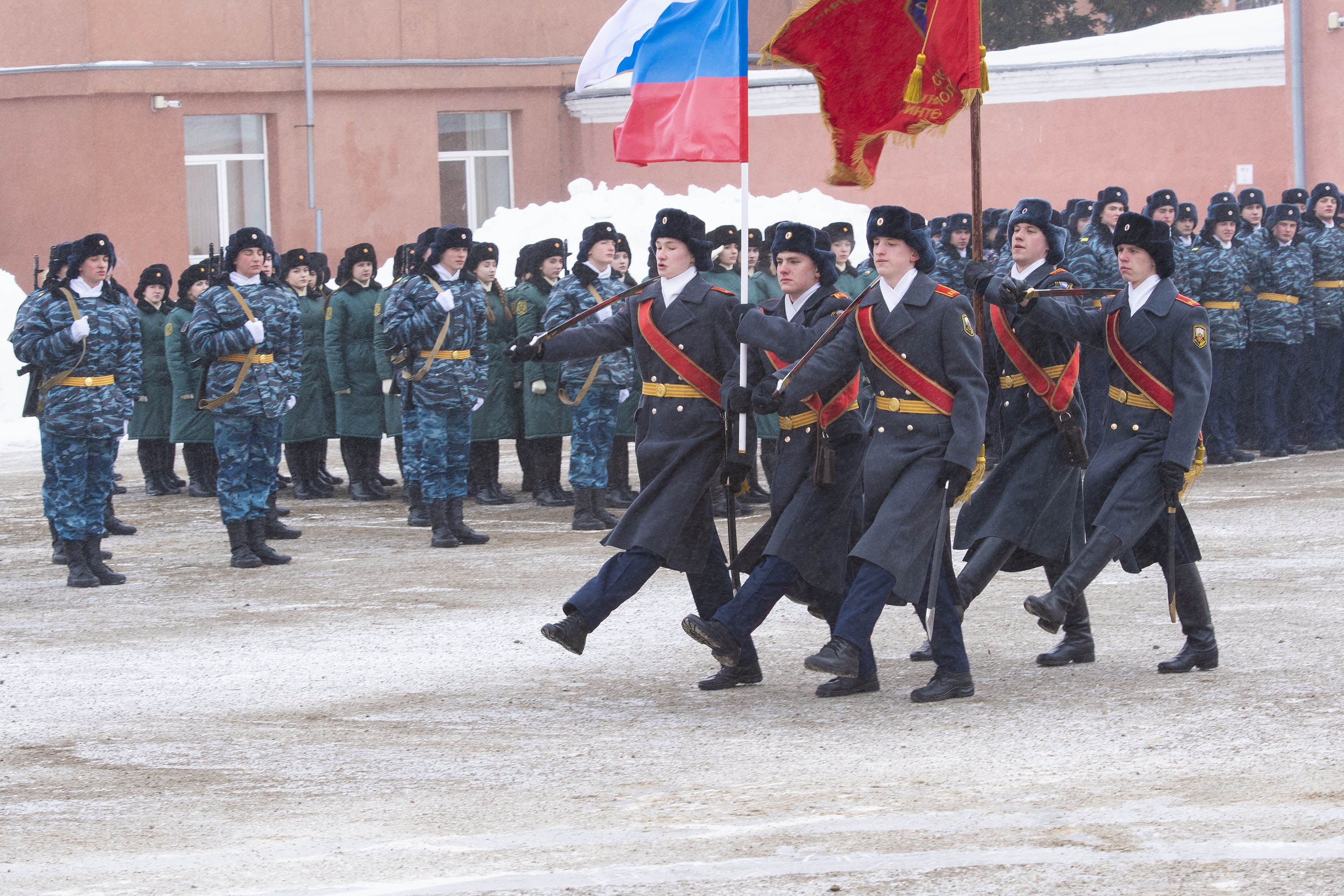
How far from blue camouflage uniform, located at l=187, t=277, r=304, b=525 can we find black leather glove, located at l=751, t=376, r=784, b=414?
467cm

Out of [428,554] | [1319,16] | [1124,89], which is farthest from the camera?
[1124,89]

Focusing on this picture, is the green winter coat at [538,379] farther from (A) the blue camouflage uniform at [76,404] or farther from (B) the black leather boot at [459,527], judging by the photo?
(A) the blue camouflage uniform at [76,404]

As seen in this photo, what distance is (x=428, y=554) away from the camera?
11.3 metres

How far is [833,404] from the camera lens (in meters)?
7.42

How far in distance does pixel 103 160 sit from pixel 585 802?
22.6 m

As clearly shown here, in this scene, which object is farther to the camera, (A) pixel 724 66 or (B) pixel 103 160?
(B) pixel 103 160

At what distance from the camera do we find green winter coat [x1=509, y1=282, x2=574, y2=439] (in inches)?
520

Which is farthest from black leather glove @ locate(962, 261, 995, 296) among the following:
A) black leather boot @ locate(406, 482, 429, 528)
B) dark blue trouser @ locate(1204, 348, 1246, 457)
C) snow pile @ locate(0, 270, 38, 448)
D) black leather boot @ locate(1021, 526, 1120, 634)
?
snow pile @ locate(0, 270, 38, 448)

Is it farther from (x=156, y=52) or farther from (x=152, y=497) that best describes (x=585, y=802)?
(x=156, y=52)

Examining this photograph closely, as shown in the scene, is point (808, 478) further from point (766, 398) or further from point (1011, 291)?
point (1011, 291)

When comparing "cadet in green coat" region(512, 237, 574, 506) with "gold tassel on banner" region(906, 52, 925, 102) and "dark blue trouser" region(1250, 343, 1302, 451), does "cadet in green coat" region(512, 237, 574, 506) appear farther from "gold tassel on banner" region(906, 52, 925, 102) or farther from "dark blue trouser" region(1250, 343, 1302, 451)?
"dark blue trouser" region(1250, 343, 1302, 451)

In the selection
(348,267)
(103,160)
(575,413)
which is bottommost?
(575,413)

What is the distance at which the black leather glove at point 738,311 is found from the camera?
7.48 meters

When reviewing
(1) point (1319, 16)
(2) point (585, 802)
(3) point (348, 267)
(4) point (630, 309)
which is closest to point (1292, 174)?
(1) point (1319, 16)
